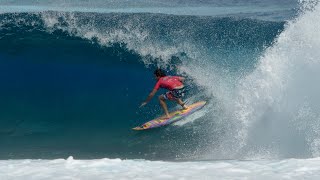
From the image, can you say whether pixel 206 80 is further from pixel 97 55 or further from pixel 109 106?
pixel 97 55

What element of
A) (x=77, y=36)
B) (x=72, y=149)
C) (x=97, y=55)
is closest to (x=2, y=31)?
(x=77, y=36)

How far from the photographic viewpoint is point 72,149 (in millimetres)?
9414

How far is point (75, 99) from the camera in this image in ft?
40.2

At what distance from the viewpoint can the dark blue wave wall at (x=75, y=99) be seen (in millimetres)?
9516

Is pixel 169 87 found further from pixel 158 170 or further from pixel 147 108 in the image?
pixel 158 170

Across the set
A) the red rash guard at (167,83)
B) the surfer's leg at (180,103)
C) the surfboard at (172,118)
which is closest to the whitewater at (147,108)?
the surfboard at (172,118)

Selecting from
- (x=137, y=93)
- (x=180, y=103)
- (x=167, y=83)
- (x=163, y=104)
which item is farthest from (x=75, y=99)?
(x=180, y=103)

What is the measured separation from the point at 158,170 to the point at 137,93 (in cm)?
682

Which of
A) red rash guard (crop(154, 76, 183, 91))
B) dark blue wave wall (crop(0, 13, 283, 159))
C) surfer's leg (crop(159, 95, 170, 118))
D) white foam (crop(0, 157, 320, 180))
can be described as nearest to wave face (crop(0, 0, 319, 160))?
dark blue wave wall (crop(0, 13, 283, 159))

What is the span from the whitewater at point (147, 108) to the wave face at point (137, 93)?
1.1 inches

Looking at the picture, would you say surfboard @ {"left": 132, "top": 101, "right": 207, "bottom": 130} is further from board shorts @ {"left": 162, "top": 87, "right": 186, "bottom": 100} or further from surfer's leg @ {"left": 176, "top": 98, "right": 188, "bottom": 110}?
board shorts @ {"left": 162, "top": 87, "right": 186, "bottom": 100}

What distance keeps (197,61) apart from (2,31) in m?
7.65

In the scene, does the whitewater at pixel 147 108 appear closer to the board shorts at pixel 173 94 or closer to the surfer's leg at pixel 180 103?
the surfer's leg at pixel 180 103

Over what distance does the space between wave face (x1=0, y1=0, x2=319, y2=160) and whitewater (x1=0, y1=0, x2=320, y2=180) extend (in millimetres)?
27
